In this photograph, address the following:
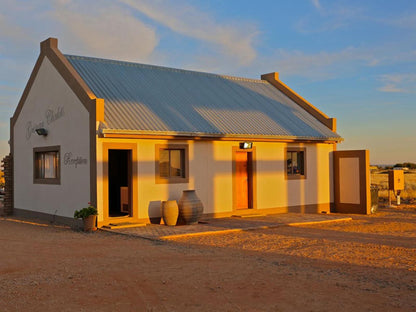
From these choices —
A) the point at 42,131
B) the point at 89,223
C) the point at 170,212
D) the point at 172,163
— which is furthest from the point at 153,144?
the point at 42,131

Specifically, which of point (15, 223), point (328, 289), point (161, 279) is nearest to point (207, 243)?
point (161, 279)

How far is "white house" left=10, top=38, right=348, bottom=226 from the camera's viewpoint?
1462cm

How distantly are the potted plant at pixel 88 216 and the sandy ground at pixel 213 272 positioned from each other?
0.44 m

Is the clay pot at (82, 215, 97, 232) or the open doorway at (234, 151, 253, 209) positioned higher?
the open doorway at (234, 151, 253, 209)

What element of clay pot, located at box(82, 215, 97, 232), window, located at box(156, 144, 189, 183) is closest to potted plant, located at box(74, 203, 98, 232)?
clay pot, located at box(82, 215, 97, 232)

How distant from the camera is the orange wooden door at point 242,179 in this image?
17250 millimetres

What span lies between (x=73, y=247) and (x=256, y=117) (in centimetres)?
956

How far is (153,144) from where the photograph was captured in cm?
1502

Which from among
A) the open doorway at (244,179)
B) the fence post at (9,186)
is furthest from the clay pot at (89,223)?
the fence post at (9,186)

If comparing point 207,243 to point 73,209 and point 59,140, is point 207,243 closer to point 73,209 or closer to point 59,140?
point 73,209

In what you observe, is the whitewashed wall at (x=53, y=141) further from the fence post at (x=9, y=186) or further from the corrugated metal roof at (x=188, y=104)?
the corrugated metal roof at (x=188, y=104)

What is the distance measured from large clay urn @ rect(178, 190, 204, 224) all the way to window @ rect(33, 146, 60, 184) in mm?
4215

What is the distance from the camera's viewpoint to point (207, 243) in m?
11.5

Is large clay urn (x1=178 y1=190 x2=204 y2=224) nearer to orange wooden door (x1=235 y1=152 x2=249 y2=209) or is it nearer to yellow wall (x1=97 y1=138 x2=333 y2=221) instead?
yellow wall (x1=97 y1=138 x2=333 y2=221)
